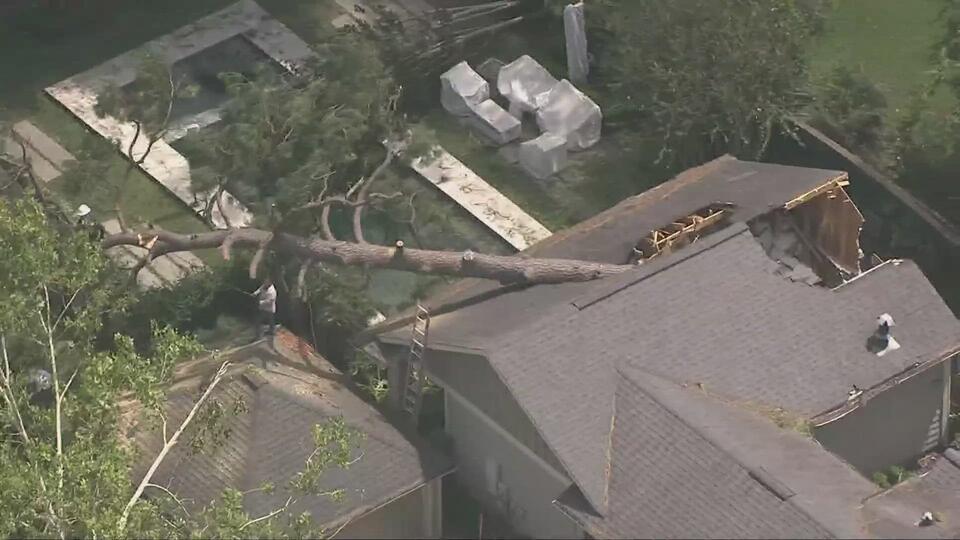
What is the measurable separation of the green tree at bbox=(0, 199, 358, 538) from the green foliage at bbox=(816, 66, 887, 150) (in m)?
12.3

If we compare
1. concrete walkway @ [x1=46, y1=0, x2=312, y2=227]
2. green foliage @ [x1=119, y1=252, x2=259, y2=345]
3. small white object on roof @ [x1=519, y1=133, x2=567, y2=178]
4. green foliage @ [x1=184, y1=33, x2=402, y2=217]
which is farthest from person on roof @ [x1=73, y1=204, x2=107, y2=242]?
small white object on roof @ [x1=519, y1=133, x2=567, y2=178]

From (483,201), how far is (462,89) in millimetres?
2696

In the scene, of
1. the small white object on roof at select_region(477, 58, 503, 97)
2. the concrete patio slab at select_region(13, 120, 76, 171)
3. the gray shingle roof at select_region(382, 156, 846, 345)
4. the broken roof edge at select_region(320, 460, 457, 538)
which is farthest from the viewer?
the small white object on roof at select_region(477, 58, 503, 97)

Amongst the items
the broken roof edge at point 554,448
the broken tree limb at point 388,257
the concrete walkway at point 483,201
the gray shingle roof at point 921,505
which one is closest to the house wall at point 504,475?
the broken roof edge at point 554,448

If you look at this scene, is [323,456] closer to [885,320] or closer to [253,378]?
[253,378]

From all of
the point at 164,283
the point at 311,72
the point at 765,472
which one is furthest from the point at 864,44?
the point at 765,472

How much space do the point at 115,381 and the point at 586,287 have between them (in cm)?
724

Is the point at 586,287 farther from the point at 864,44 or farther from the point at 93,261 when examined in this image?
the point at 864,44

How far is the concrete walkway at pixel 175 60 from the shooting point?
31.9 m

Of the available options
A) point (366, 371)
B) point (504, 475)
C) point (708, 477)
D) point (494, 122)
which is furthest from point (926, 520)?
point (494, 122)

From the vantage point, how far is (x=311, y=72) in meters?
31.4

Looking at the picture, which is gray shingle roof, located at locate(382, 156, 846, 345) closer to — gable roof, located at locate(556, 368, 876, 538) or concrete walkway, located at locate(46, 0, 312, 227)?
gable roof, located at locate(556, 368, 876, 538)

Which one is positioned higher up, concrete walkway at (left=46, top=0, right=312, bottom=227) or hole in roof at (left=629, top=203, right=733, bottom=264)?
hole in roof at (left=629, top=203, right=733, bottom=264)

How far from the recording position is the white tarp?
33.6 meters
